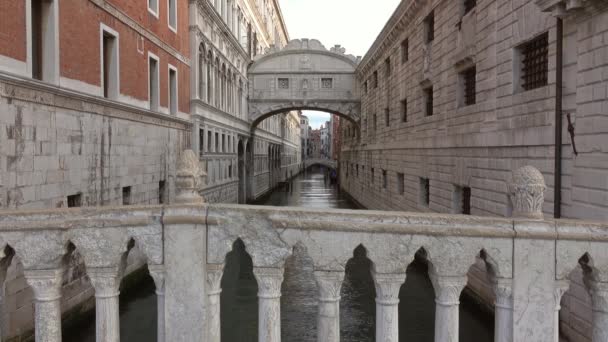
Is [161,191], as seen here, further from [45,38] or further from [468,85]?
[468,85]

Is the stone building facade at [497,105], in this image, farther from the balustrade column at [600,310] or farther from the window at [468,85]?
the balustrade column at [600,310]

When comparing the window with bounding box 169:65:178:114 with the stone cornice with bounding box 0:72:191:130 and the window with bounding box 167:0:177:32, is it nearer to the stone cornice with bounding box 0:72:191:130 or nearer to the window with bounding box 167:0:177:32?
→ the window with bounding box 167:0:177:32

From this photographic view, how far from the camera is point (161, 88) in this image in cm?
1505

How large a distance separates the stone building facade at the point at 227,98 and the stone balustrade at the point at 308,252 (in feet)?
50.0

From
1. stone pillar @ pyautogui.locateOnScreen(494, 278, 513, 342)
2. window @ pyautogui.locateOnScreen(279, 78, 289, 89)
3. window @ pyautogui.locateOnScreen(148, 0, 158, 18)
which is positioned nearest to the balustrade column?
stone pillar @ pyautogui.locateOnScreen(494, 278, 513, 342)

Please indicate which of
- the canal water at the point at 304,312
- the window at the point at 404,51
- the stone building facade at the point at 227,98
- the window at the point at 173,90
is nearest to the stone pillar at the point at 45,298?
the canal water at the point at 304,312

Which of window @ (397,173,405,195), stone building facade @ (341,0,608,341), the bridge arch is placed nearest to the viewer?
stone building facade @ (341,0,608,341)

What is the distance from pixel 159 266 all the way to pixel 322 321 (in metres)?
1.30

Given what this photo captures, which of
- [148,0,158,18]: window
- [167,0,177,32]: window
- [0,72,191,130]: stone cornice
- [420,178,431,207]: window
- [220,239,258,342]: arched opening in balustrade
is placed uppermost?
[167,0,177,32]: window

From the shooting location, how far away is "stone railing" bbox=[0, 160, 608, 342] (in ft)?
11.1

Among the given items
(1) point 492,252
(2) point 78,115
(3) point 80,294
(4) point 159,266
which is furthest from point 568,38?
(3) point 80,294

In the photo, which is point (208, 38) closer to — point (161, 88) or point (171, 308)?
point (161, 88)

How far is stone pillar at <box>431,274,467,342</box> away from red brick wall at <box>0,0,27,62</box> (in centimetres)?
739

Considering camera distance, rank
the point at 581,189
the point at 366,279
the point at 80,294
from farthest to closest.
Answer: the point at 366,279 → the point at 80,294 → the point at 581,189
